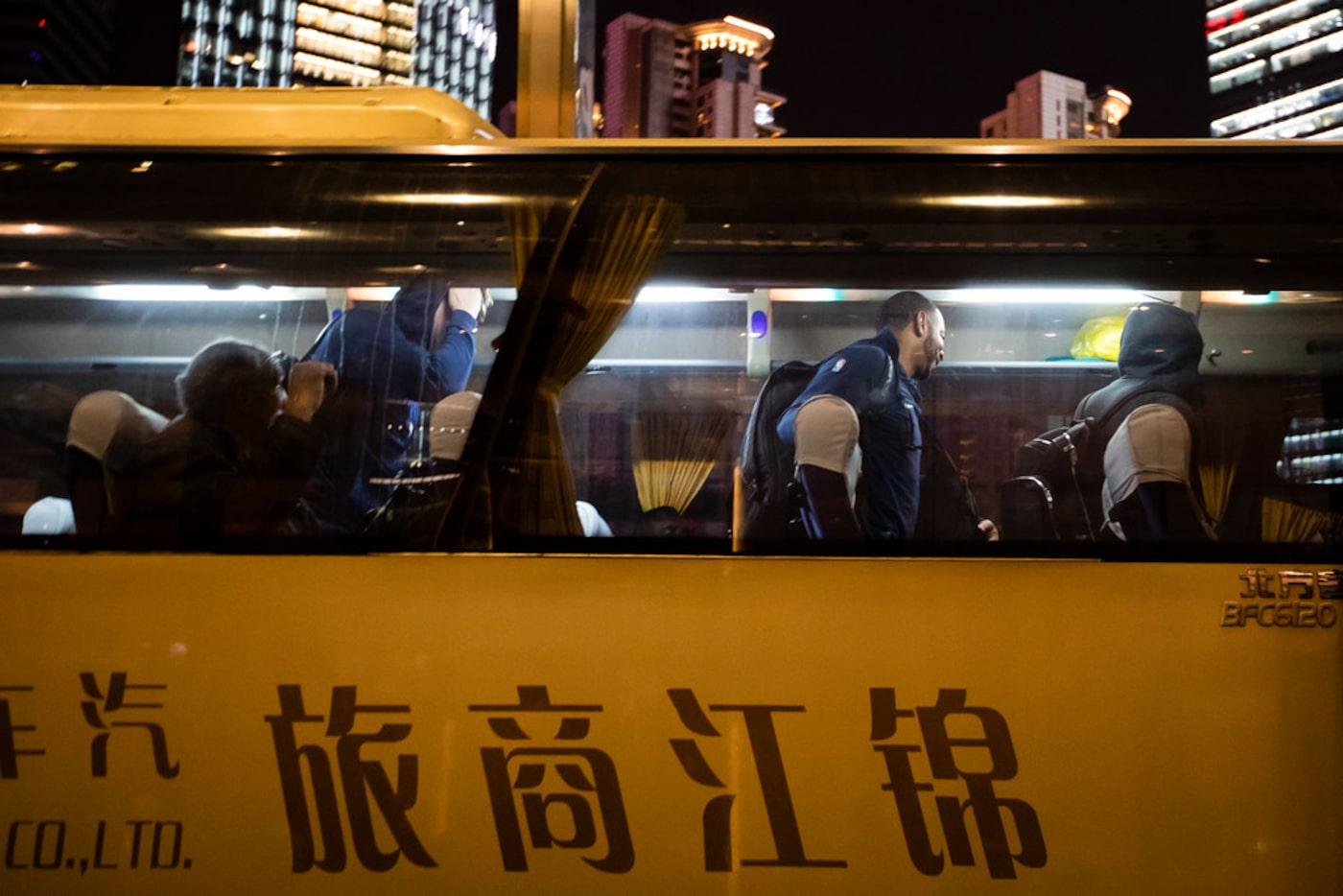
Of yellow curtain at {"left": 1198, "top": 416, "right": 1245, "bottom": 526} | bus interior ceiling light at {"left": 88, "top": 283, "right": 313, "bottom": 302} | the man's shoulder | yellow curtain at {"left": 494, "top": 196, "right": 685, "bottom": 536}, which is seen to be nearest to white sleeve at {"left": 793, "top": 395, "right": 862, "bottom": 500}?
the man's shoulder

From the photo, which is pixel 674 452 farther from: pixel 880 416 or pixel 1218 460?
pixel 1218 460

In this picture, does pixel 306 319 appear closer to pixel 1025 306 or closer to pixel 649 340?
pixel 649 340

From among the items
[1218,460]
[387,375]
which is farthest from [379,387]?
[1218,460]

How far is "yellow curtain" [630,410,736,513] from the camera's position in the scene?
372 centimetres

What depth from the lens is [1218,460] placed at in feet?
12.1

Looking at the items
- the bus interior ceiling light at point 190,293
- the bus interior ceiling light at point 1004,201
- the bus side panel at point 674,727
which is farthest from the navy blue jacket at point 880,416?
the bus interior ceiling light at point 190,293

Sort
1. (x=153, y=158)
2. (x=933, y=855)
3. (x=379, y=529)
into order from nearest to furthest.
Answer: (x=933, y=855) < (x=379, y=529) < (x=153, y=158)

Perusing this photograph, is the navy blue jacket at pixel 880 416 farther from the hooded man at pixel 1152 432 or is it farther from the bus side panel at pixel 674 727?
the hooded man at pixel 1152 432

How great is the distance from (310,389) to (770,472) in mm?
1665

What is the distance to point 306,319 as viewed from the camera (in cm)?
390

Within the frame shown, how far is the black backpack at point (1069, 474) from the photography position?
365 cm

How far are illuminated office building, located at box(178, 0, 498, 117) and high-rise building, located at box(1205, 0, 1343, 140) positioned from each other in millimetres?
74249

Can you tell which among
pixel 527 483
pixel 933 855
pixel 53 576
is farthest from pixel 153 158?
pixel 933 855

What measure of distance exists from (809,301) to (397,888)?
243cm
